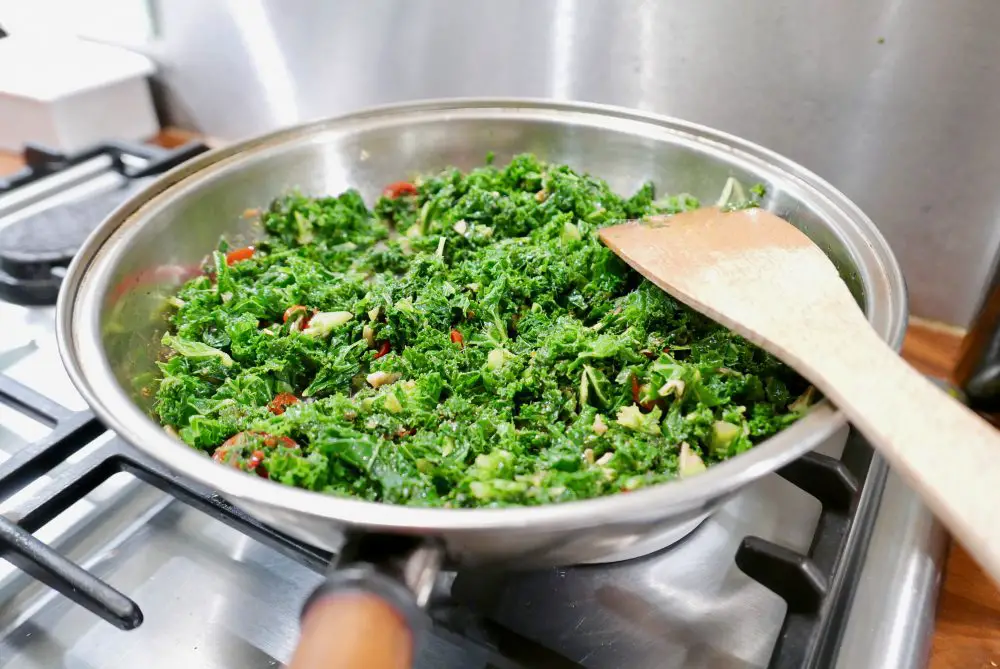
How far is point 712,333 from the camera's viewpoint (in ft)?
4.86

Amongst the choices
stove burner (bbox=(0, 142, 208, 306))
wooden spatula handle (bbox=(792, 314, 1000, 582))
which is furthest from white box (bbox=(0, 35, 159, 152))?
wooden spatula handle (bbox=(792, 314, 1000, 582))

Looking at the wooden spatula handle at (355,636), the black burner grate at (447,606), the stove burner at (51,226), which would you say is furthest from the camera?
the stove burner at (51,226)

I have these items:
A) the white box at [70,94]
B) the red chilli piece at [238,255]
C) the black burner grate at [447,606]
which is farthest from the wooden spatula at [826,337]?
the white box at [70,94]

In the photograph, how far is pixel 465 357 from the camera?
1.50 metres

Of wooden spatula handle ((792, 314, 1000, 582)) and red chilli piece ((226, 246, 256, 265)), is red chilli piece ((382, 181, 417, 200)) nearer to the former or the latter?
red chilli piece ((226, 246, 256, 265))

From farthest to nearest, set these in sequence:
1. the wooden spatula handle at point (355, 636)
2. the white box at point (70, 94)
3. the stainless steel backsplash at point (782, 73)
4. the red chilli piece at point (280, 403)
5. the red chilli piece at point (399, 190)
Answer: the white box at point (70, 94) → the red chilli piece at point (399, 190) → the stainless steel backsplash at point (782, 73) → the red chilli piece at point (280, 403) → the wooden spatula handle at point (355, 636)

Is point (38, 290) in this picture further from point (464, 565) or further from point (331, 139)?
point (464, 565)

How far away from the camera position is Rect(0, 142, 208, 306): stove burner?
75.8 inches

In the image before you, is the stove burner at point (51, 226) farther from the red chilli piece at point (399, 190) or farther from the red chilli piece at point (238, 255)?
the red chilli piece at point (399, 190)

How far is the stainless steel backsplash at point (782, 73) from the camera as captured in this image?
5.94ft

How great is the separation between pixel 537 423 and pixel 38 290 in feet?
4.88

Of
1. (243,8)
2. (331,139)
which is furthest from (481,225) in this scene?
(243,8)

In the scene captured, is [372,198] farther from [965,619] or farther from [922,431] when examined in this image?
[965,619]

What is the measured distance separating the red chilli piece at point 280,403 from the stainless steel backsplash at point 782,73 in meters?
1.41
